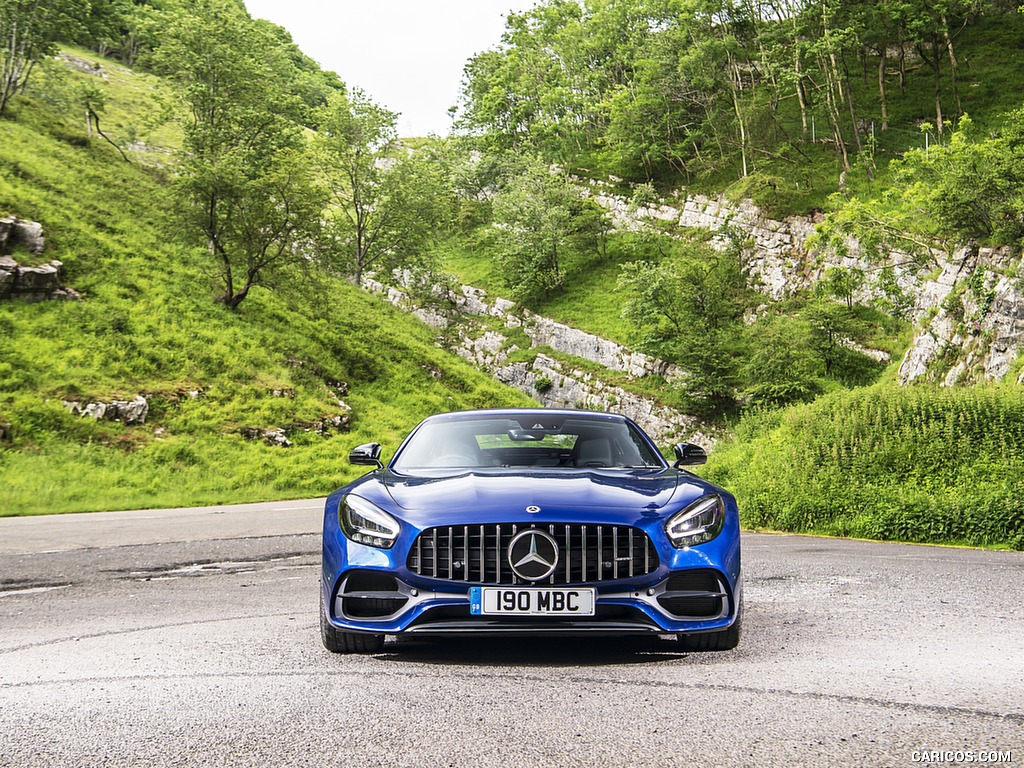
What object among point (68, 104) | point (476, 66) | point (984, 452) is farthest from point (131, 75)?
point (984, 452)

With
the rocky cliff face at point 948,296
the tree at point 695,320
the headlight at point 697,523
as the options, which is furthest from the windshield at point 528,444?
the tree at point 695,320

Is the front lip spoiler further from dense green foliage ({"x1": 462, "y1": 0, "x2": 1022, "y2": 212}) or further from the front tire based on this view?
dense green foliage ({"x1": 462, "y1": 0, "x2": 1022, "y2": 212})

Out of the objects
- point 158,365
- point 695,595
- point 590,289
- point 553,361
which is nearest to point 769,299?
point 590,289

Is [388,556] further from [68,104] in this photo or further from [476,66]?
[476,66]

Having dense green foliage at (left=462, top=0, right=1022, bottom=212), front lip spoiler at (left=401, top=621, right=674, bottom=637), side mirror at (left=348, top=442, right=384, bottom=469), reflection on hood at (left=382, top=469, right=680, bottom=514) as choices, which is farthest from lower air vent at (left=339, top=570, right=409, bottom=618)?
dense green foliage at (left=462, top=0, right=1022, bottom=212)

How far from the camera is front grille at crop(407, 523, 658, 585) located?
4523 millimetres

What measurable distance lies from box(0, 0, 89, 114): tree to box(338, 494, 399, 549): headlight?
129 feet

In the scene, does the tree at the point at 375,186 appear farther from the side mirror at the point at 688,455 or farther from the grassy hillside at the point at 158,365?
the side mirror at the point at 688,455

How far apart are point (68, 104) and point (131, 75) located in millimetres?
39284

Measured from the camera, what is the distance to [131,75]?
8044 cm

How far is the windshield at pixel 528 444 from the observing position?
6.03m

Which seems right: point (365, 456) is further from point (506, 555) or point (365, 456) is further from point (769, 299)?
point (769, 299)

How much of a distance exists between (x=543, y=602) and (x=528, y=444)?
6.67 ft

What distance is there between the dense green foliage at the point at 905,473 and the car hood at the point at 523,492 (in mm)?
9613
